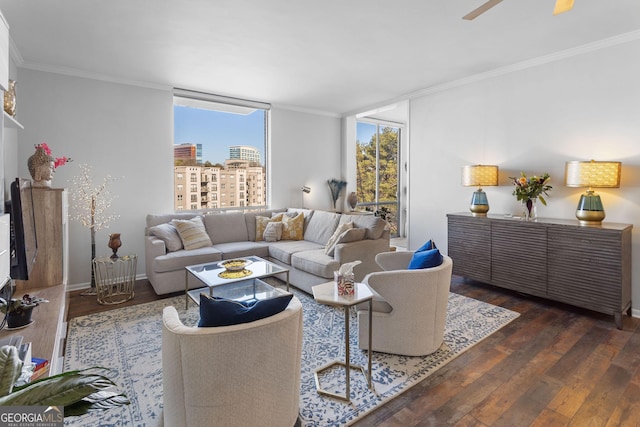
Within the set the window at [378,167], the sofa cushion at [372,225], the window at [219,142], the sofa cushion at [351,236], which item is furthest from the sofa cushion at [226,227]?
the window at [378,167]

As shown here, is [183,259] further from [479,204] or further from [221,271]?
[479,204]

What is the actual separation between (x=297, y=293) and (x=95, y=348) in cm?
203

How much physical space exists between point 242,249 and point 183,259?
75 cm

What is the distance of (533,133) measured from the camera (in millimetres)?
3846

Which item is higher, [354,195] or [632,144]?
[632,144]

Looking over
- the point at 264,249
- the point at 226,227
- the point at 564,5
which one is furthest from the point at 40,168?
the point at 564,5

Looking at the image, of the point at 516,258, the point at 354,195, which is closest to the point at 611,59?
the point at 516,258

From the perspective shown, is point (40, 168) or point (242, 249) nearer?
point (40, 168)

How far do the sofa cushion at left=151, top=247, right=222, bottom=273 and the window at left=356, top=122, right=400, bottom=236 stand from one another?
3.66 metres

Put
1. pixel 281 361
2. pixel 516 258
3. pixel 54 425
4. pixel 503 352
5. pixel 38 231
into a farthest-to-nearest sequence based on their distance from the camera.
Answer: pixel 516 258, pixel 38 231, pixel 503 352, pixel 281 361, pixel 54 425

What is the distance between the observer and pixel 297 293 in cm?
395

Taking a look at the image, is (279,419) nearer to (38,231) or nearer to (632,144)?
(38,231)

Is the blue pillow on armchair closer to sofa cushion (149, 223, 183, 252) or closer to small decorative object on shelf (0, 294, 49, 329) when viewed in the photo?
small decorative object on shelf (0, 294, 49, 329)

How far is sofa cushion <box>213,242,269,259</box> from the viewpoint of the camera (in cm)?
421
